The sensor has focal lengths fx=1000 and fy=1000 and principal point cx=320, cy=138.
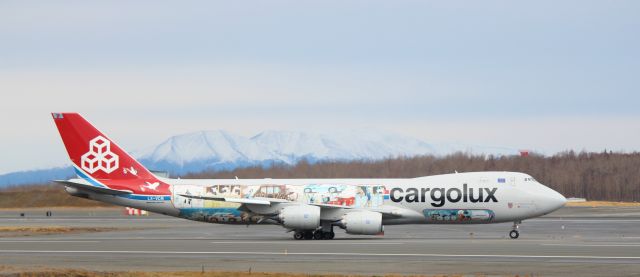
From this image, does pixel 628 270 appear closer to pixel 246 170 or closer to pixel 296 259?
pixel 296 259

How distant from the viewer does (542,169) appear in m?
134

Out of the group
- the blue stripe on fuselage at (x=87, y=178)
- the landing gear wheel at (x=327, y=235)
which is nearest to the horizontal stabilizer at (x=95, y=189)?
the blue stripe on fuselage at (x=87, y=178)

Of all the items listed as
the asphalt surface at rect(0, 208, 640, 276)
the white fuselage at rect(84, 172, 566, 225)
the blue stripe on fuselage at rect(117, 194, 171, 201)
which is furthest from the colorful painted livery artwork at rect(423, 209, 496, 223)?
the blue stripe on fuselage at rect(117, 194, 171, 201)

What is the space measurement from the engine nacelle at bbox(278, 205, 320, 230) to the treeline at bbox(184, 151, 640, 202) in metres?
43.9

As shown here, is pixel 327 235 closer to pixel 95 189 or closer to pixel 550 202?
pixel 550 202

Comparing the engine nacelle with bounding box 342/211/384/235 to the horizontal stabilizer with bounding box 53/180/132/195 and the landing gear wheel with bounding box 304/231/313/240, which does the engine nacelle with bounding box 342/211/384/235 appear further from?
the horizontal stabilizer with bounding box 53/180/132/195

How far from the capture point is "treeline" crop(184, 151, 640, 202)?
328 feet

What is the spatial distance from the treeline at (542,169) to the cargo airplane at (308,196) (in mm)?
40625

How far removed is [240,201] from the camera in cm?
4888

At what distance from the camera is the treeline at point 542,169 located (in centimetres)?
10006

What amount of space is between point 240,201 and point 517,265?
20.6m

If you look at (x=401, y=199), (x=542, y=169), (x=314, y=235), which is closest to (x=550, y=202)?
(x=401, y=199)

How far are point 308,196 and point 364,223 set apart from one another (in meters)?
4.01

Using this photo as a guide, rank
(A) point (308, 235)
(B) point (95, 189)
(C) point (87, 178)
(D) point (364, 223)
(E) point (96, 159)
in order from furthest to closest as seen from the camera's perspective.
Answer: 1. (C) point (87, 178)
2. (E) point (96, 159)
3. (B) point (95, 189)
4. (A) point (308, 235)
5. (D) point (364, 223)
